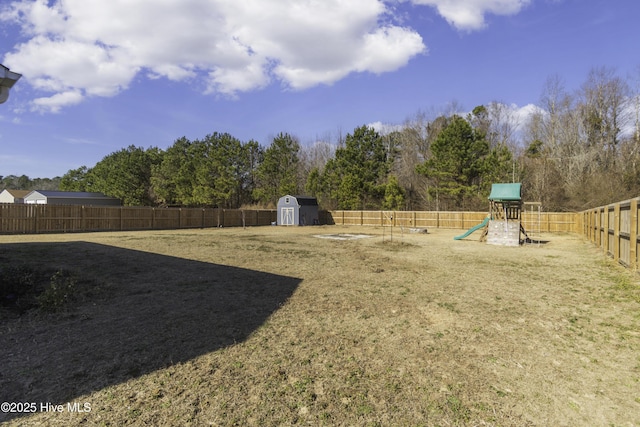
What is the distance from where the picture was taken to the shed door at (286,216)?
3638 cm

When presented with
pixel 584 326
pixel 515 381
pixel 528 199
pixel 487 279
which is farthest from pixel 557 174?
pixel 515 381

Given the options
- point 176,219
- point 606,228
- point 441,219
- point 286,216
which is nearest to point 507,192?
point 606,228

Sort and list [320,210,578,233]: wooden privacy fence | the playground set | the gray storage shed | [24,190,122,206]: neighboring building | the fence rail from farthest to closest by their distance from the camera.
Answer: [24,190,122,206]: neighboring building → the gray storage shed → [320,210,578,233]: wooden privacy fence → the fence rail → the playground set

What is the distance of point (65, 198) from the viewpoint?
4734 centimetres

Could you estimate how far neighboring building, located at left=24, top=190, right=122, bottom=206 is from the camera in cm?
4562

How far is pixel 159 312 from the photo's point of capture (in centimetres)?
508

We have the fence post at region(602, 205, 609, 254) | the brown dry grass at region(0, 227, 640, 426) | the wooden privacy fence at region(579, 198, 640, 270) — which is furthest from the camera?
the fence post at region(602, 205, 609, 254)

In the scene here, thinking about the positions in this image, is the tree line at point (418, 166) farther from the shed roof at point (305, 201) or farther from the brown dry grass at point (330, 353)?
the brown dry grass at point (330, 353)

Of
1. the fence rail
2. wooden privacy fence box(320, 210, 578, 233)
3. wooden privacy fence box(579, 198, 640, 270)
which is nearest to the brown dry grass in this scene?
wooden privacy fence box(579, 198, 640, 270)

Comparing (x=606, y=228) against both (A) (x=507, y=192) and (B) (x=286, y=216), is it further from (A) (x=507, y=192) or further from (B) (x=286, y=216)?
(B) (x=286, y=216)

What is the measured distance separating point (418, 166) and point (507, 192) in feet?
63.4

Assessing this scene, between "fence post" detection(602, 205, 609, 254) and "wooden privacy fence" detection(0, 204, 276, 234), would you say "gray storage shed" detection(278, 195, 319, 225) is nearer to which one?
"wooden privacy fence" detection(0, 204, 276, 234)

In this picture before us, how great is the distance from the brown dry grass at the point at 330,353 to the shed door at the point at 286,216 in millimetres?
28808

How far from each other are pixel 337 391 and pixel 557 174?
37849 mm
